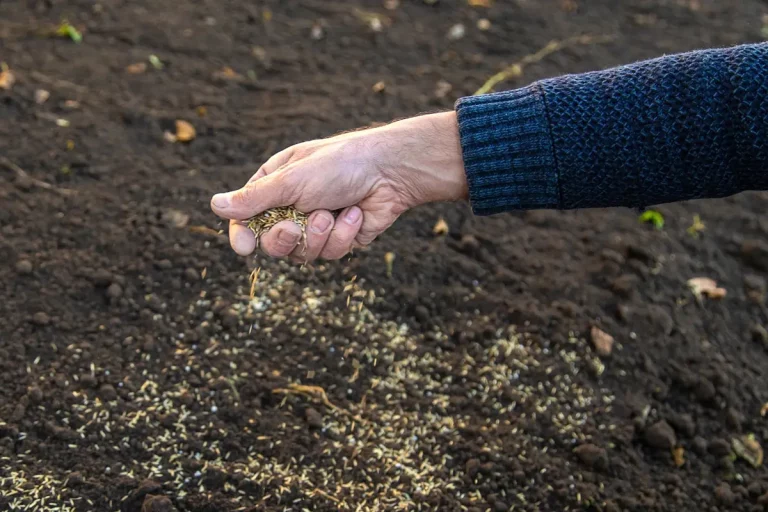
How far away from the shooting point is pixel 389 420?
8.43ft

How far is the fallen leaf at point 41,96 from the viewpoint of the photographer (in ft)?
11.1

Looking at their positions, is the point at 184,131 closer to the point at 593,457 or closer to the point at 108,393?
the point at 108,393

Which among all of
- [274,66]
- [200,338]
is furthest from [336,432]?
[274,66]

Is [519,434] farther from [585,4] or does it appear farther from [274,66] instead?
[585,4]

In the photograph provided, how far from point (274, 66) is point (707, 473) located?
2.64 m

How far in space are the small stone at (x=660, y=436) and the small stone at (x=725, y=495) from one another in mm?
191

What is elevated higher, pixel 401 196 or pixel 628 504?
pixel 401 196

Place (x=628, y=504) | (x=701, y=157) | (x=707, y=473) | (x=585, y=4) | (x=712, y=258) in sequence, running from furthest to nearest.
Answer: (x=585, y=4), (x=712, y=258), (x=707, y=473), (x=628, y=504), (x=701, y=157)

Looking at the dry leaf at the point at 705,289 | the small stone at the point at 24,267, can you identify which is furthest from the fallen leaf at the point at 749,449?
the small stone at the point at 24,267

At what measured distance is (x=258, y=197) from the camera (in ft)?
6.85

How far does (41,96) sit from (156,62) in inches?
22.9

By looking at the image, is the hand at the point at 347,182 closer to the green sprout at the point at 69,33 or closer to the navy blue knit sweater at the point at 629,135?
the navy blue knit sweater at the point at 629,135

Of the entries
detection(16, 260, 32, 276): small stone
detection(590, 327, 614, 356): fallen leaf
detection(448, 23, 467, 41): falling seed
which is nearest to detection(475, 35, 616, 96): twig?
detection(448, 23, 467, 41): falling seed

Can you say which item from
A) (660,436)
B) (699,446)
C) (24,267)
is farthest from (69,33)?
(699,446)
